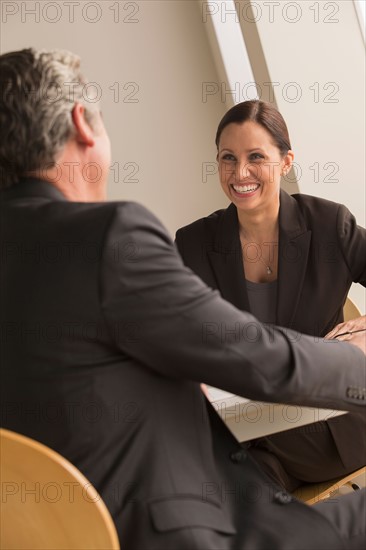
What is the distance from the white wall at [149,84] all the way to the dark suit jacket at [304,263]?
2808mm

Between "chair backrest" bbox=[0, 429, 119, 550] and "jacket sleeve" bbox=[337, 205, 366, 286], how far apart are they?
158 centimetres

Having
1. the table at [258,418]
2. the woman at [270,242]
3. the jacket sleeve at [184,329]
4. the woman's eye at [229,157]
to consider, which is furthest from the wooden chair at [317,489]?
the woman's eye at [229,157]

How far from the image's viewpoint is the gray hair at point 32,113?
1305 mm

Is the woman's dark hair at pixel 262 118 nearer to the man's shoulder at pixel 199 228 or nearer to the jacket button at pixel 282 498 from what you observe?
the man's shoulder at pixel 199 228

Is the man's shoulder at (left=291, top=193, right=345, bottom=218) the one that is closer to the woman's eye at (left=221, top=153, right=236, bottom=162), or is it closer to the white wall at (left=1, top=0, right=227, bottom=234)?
the woman's eye at (left=221, top=153, right=236, bottom=162)

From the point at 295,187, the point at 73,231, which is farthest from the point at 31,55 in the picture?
the point at 295,187

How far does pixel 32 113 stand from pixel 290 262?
4.61ft

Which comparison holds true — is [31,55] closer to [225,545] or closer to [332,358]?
[332,358]

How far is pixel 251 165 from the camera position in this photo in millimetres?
2707

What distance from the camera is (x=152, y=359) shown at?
47.1 inches

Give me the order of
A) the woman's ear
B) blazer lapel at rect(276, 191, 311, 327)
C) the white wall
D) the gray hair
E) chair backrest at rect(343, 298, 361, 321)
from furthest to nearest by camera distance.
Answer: the white wall
the woman's ear
chair backrest at rect(343, 298, 361, 321)
blazer lapel at rect(276, 191, 311, 327)
the gray hair

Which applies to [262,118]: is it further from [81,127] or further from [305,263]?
[81,127]

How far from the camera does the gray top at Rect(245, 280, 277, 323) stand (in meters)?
2.56

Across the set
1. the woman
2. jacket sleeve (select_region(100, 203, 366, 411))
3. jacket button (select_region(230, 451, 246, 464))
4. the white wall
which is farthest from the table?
the white wall
